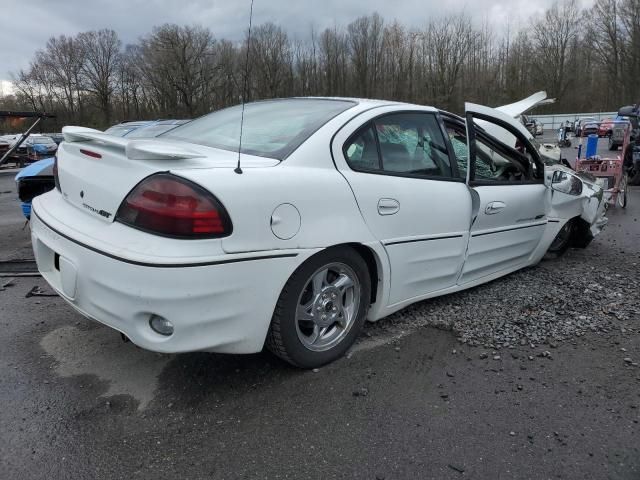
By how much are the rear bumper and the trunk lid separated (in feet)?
0.82

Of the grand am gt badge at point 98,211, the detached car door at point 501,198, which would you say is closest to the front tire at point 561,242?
the detached car door at point 501,198

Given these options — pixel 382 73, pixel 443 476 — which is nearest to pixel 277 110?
pixel 443 476

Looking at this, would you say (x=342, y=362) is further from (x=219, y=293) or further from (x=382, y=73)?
(x=382, y=73)

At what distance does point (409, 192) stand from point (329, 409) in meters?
1.35

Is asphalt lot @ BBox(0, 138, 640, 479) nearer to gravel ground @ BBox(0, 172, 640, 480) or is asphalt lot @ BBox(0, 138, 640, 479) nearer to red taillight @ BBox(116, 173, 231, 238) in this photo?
gravel ground @ BBox(0, 172, 640, 480)

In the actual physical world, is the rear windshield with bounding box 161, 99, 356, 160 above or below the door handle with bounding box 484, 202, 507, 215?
above

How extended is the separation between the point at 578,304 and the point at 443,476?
2.36 m

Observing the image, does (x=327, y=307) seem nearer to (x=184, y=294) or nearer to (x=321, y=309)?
(x=321, y=309)

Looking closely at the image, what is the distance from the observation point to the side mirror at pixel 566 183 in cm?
448

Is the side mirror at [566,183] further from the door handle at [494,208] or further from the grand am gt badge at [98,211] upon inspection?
the grand am gt badge at [98,211]

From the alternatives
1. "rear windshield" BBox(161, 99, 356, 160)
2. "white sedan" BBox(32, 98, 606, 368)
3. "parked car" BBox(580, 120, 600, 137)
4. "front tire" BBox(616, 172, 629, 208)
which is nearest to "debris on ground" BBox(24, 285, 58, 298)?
"white sedan" BBox(32, 98, 606, 368)

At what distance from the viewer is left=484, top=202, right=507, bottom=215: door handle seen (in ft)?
11.9

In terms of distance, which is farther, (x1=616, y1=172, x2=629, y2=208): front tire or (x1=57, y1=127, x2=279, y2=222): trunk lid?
(x1=616, y1=172, x2=629, y2=208): front tire

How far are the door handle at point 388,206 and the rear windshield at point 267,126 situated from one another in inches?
22.1
